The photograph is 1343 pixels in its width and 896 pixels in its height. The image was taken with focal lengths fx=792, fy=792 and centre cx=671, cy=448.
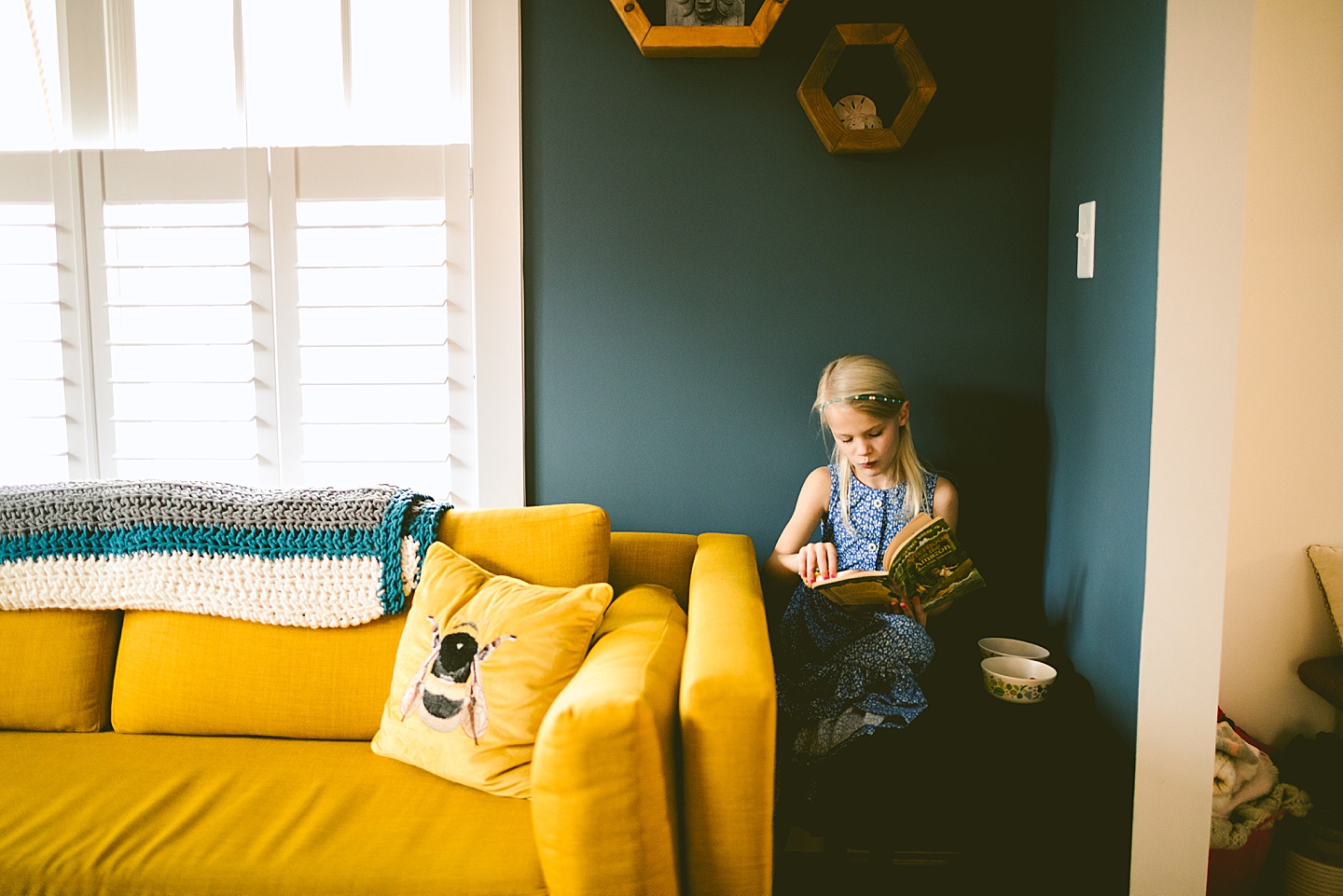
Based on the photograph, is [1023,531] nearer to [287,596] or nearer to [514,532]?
[514,532]

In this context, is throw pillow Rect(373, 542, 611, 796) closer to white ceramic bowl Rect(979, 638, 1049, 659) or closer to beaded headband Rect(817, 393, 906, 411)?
beaded headband Rect(817, 393, 906, 411)

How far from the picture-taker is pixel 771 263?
1.93m

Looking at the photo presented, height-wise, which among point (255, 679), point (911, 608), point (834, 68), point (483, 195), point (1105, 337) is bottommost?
point (255, 679)

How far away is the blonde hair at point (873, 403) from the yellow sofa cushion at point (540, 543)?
54 cm

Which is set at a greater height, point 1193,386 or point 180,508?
point 1193,386

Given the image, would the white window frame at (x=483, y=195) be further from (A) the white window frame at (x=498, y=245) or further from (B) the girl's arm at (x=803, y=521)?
(B) the girl's arm at (x=803, y=521)

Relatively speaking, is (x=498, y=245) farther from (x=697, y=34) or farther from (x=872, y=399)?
(x=872, y=399)

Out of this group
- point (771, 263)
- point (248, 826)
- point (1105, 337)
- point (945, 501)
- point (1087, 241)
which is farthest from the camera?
point (771, 263)

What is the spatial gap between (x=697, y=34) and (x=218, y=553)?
150cm

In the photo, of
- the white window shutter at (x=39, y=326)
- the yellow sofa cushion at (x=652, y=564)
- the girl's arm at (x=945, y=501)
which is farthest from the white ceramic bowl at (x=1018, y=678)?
the white window shutter at (x=39, y=326)

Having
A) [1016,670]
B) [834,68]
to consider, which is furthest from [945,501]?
[834,68]

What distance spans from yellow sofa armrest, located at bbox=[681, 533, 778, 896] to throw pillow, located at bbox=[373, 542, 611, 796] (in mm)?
266

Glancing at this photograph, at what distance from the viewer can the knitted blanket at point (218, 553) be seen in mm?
1585

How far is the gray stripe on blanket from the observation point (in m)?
1.61
